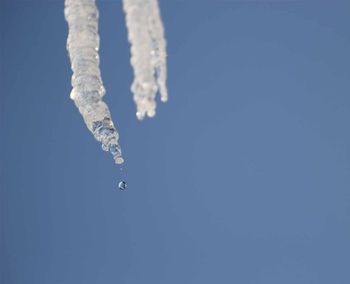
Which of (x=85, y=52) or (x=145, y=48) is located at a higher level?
(x=85, y=52)

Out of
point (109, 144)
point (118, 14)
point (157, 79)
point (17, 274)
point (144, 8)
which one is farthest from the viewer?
point (17, 274)

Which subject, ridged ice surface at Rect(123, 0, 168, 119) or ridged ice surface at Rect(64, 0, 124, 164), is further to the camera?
ridged ice surface at Rect(64, 0, 124, 164)

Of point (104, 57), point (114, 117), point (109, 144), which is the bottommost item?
point (109, 144)

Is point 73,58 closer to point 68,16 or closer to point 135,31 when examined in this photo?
point 68,16

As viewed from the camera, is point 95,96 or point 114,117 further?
point 114,117

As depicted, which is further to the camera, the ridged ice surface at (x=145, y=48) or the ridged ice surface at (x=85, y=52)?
the ridged ice surface at (x=85, y=52)

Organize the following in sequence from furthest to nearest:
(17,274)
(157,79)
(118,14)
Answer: (17,274) → (118,14) → (157,79)

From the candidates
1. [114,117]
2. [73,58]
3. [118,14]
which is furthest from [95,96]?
[114,117]

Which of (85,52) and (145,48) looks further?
(85,52)
